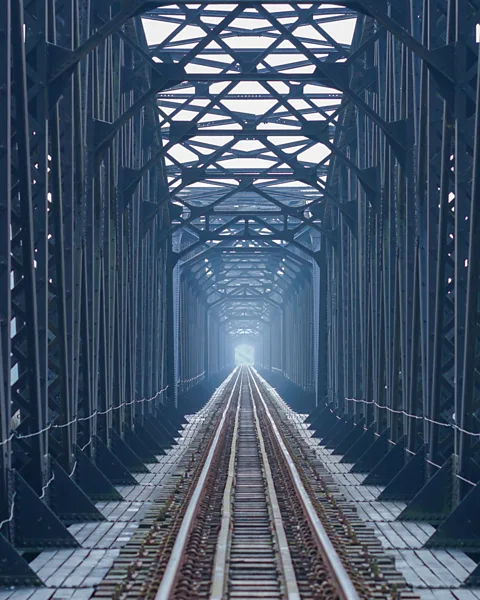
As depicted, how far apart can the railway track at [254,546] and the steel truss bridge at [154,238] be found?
110 cm

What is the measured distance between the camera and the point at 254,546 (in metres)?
10.6

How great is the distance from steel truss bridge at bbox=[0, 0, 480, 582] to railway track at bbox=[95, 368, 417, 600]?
1.10m

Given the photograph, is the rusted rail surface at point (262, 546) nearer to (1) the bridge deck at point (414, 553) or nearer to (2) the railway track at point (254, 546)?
(2) the railway track at point (254, 546)

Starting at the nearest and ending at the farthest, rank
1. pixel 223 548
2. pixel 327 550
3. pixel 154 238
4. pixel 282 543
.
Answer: pixel 327 550 < pixel 223 548 < pixel 282 543 < pixel 154 238

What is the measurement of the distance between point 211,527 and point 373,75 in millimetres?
11264

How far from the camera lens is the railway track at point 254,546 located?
27.4 ft

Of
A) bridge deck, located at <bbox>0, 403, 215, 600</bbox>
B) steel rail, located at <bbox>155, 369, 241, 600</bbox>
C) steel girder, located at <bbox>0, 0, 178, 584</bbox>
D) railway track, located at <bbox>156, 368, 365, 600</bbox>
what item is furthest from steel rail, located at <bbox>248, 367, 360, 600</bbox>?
steel girder, located at <bbox>0, 0, 178, 584</bbox>

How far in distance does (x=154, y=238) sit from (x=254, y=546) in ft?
60.5

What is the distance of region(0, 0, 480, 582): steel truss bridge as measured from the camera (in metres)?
10.9

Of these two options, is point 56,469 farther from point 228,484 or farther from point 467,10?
point 467,10

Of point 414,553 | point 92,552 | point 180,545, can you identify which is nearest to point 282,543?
point 180,545

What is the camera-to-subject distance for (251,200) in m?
40.6

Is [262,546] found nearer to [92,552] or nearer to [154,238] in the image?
[92,552]

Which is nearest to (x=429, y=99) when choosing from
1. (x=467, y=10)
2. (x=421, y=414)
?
(x=467, y=10)
